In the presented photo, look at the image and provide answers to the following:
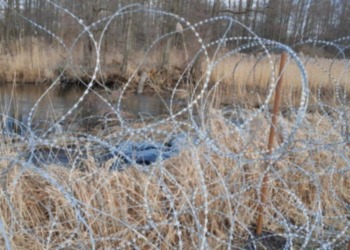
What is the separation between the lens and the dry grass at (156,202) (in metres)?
1.96

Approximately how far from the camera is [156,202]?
2199 mm

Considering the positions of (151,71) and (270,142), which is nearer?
(270,142)

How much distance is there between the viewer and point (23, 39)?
1098 cm

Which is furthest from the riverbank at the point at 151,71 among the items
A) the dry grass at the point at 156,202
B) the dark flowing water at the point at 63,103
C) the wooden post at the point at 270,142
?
the wooden post at the point at 270,142

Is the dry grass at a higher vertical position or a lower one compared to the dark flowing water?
higher

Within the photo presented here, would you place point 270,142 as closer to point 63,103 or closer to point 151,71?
point 63,103

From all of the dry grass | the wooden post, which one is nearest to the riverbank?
the dry grass

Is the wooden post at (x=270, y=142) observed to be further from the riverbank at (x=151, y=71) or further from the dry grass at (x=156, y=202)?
the riverbank at (x=151, y=71)

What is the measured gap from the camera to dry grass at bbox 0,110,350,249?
1.96 metres

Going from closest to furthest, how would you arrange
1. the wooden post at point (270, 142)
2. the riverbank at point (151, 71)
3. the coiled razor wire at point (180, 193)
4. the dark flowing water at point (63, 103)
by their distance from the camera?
the coiled razor wire at point (180, 193), the wooden post at point (270, 142), the dark flowing water at point (63, 103), the riverbank at point (151, 71)

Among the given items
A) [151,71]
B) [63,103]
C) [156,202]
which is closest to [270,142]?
[156,202]

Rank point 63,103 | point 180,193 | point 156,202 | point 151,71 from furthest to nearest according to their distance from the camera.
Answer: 1. point 151,71
2. point 63,103
3. point 180,193
4. point 156,202

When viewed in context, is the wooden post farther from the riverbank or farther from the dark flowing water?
the dark flowing water

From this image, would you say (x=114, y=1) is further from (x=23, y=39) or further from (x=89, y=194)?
(x=89, y=194)
